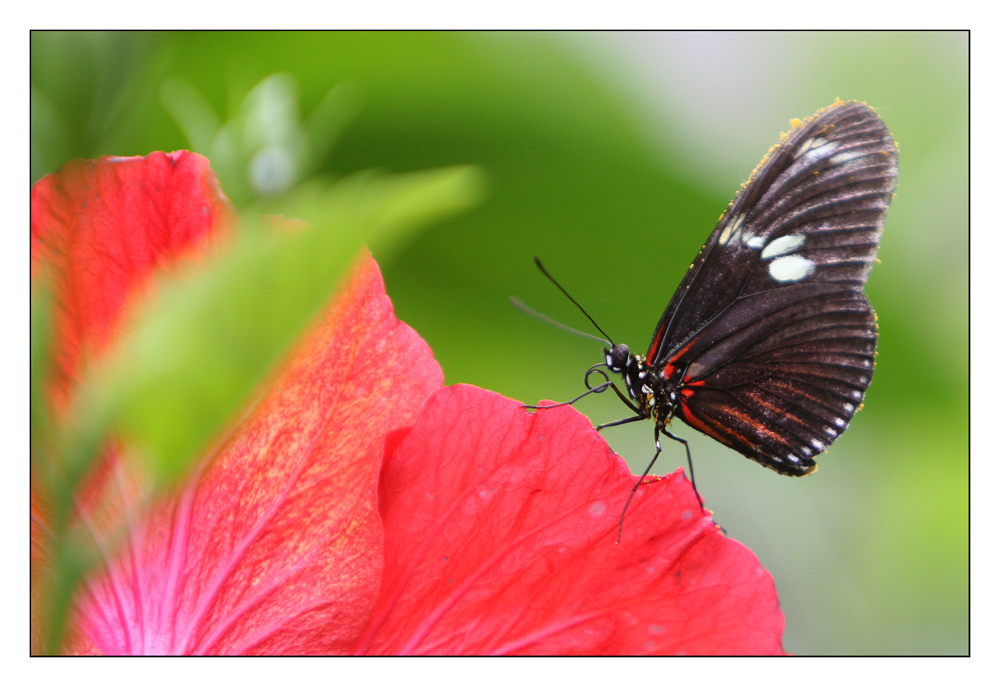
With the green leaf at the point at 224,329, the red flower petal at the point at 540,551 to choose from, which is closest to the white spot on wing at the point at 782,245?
the red flower petal at the point at 540,551

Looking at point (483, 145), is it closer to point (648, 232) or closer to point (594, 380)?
point (648, 232)

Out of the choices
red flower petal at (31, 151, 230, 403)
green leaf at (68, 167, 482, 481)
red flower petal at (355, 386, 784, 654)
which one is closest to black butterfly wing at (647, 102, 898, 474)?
red flower petal at (355, 386, 784, 654)

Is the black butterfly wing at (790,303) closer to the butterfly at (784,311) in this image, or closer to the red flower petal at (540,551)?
the butterfly at (784,311)

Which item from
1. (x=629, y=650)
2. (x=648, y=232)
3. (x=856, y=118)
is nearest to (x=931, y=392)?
(x=648, y=232)

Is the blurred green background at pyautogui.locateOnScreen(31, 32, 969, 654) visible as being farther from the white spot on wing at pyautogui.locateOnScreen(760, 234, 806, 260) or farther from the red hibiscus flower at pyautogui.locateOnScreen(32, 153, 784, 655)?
the red hibiscus flower at pyautogui.locateOnScreen(32, 153, 784, 655)

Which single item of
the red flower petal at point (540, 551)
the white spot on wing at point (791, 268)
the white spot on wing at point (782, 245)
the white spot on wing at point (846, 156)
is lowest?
the red flower petal at point (540, 551)

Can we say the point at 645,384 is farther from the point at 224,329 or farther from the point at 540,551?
the point at 224,329

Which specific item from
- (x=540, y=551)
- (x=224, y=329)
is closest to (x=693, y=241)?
(x=540, y=551)
